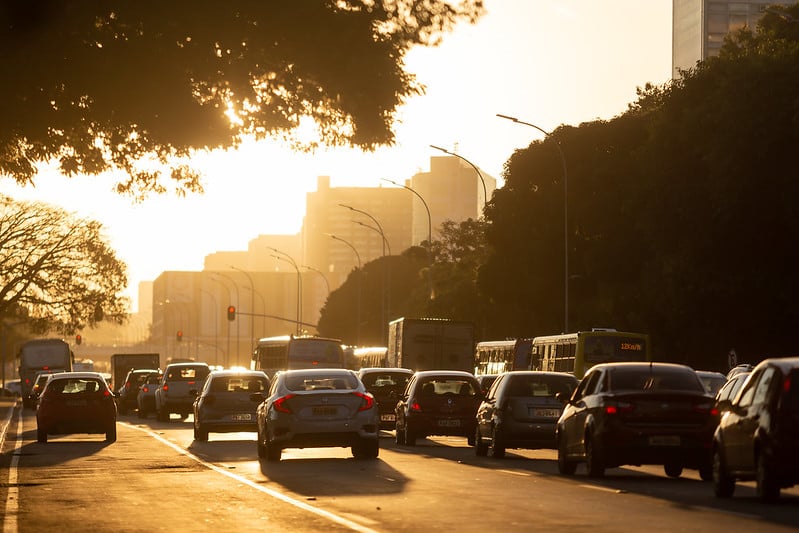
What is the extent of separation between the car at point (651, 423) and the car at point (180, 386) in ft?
103

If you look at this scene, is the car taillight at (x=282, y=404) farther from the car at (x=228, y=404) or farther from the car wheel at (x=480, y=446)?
the car at (x=228, y=404)

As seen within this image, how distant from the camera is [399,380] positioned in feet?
135

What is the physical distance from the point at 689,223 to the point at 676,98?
5604mm

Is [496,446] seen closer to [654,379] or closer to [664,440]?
[654,379]

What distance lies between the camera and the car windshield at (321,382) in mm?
27688

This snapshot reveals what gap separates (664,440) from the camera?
2128cm

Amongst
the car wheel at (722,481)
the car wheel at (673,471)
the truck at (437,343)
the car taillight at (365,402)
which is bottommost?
the car wheel at (673,471)

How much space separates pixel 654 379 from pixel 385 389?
19290 mm

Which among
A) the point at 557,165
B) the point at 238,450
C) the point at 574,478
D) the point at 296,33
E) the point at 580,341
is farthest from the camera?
the point at 557,165

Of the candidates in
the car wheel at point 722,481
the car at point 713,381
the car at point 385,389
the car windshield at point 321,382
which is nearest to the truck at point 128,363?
the car at point 385,389

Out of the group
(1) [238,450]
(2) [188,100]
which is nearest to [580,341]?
(1) [238,450]

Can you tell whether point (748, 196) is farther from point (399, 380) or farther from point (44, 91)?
point (44, 91)

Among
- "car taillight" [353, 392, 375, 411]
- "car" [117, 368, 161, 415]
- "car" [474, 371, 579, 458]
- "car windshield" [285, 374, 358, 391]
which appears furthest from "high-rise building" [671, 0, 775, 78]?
"car taillight" [353, 392, 375, 411]

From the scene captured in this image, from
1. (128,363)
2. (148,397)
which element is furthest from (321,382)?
(128,363)
